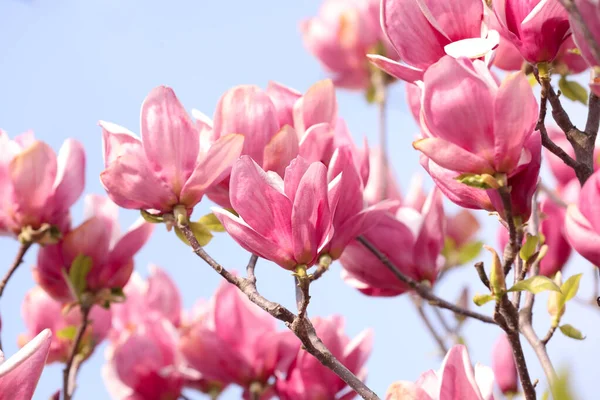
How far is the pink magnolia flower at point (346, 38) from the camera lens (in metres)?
2.41

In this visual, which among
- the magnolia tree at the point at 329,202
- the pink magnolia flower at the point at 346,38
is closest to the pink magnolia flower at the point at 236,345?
the magnolia tree at the point at 329,202

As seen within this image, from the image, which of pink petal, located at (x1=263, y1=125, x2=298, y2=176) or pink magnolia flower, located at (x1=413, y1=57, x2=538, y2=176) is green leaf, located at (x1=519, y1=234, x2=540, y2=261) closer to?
pink magnolia flower, located at (x1=413, y1=57, x2=538, y2=176)

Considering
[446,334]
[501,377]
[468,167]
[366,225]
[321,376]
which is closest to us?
[468,167]

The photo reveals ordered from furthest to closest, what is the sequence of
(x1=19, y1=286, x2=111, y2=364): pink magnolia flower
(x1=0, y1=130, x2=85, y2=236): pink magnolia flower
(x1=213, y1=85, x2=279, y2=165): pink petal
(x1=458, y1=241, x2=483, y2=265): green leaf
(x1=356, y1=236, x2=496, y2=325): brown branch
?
(x1=458, y1=241, x2=483, y2=265): green leaf < (x1=19, y1=286, x2=111, y2=364): pink magnolia flower < (x1=0, y1=130, x2=85, y2=236): pink magnolia flower < (x1=356, y1=236, x2=496, y2=325): brown branch < (x1=213, y1=85, x2=279, y2=165): pink petal

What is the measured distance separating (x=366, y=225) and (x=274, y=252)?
18cm

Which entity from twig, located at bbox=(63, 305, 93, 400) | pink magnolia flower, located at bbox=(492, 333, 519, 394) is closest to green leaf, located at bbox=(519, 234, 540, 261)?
pink magnolia flower, located at bbox=(492, 333, 519, 394)

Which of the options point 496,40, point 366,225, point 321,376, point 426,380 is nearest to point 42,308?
point 321,376

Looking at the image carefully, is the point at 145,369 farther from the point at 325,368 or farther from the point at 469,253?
the point at 469,253

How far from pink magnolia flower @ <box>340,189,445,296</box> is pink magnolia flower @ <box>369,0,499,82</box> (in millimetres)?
321

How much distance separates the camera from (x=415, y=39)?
30.5 inches

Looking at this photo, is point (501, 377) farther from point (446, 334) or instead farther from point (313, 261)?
point (313, 261)

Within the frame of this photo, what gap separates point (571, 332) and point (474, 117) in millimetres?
325

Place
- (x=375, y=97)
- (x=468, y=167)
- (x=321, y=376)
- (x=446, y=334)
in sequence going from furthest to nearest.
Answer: (x=375, y=97) < (x=446, y=334) < (x=321, y=376) < (x=468, y=167)

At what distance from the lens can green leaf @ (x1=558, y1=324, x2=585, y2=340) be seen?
0.89 metres
